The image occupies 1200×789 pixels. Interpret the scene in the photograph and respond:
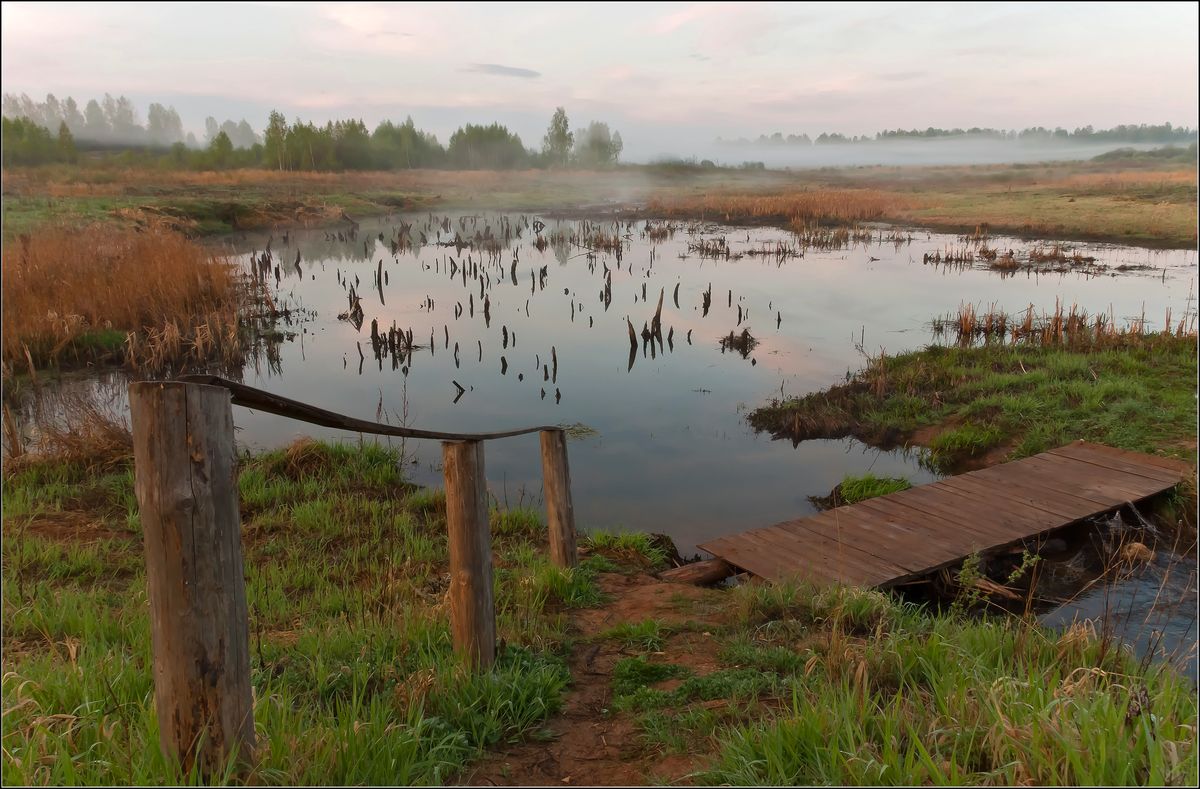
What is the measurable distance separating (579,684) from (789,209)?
4161cm

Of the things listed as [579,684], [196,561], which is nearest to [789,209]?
[579,684]

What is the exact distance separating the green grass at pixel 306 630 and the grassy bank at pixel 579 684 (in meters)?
0.02

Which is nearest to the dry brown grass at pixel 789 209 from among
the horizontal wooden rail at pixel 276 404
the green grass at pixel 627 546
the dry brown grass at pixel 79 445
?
the green grass at pixel 627 546

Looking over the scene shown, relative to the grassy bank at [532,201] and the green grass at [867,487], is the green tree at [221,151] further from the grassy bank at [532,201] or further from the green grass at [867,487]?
the green grass at [867,487]

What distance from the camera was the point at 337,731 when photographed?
122 inches

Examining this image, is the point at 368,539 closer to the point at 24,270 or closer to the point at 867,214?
the point at 24,270

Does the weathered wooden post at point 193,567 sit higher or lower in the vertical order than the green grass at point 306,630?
higher

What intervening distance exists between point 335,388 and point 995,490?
1051 cm

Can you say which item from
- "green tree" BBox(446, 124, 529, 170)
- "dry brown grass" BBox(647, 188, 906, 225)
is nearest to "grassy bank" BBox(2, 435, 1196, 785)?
"dry brown grass" BBox(647, 188, 906, 225)

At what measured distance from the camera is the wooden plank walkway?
6.99 metres

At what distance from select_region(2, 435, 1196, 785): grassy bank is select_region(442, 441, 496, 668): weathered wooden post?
0.56 ft

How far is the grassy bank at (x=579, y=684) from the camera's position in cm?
297

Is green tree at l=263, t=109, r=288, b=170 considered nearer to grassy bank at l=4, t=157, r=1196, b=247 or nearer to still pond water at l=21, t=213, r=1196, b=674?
→ grassy bank at l=4, t=157, r=1196, b=247

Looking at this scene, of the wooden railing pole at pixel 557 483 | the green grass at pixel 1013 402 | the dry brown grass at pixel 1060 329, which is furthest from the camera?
the dry brown grass at pixel 1060 329
